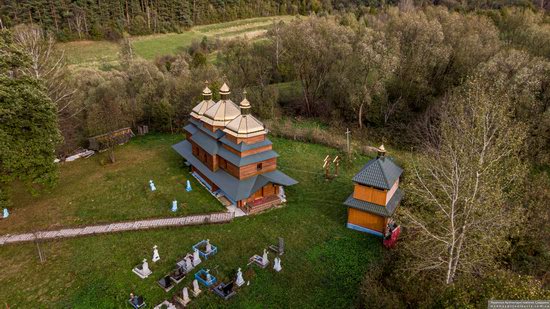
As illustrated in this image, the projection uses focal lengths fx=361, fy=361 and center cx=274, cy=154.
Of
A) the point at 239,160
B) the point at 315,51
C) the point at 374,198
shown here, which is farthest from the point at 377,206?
the point at 315,51

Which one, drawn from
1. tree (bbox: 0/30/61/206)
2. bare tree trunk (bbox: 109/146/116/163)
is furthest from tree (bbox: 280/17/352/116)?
tree (bbox: 0/30/61/206)

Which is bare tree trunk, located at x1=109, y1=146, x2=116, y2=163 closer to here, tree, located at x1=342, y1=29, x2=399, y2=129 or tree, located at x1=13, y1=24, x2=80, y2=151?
tree, located at x1=13, y1=24, x2=80, y2=151

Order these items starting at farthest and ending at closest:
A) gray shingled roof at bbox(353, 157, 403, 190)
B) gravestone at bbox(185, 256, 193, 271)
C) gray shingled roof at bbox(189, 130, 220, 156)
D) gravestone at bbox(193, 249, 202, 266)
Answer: gray shingled roof at bbox(189, 130, 220, 156), gray shingled roof at bbox(353, 157, 403, 190), gravestone at bbox(193, 249, 202, 266), gravestone at bbox(185, 256, 193, 271)

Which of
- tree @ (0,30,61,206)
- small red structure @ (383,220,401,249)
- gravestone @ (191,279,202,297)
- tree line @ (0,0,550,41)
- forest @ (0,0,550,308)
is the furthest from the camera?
tree line @ (0,0,550,41)

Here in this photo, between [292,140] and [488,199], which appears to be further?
[292,140]

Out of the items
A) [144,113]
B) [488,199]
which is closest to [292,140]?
[144,113]

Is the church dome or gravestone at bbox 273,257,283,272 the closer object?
gravestone at bbox 273,257,283,272

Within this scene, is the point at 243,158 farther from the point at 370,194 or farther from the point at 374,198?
the point at 374,198

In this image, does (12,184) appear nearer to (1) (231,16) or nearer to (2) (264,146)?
(2) (264,146)
